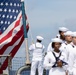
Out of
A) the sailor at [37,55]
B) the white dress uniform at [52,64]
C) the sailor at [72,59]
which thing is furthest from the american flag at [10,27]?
the sailor at [72,59]

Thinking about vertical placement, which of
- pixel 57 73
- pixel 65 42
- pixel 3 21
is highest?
pixel 3 21

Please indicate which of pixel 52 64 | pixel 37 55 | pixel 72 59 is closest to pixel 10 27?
pixel 37 55

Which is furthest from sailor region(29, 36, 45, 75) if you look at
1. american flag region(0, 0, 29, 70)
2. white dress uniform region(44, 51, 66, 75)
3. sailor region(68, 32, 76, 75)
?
sailor region(68, 32, 76, 75)

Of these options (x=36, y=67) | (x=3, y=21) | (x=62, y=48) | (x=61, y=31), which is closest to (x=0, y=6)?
(x=3, y=21)

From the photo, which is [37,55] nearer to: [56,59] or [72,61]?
[56,59]

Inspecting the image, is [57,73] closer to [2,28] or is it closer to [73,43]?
[73,43]

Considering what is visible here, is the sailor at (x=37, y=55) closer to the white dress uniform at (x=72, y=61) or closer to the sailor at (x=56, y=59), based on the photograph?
the sailor at (x=56, y=59)

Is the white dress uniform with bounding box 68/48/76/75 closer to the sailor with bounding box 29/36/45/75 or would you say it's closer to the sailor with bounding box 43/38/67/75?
the sailor with bounding box 43/38/67/75

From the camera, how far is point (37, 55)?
55.8 ft

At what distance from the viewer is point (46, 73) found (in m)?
16.7

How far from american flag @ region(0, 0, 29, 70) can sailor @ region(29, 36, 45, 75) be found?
0.91 m

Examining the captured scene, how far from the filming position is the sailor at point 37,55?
16.9m

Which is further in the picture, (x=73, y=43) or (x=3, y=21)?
(x=3, y=21)

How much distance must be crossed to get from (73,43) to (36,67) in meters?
5.77
